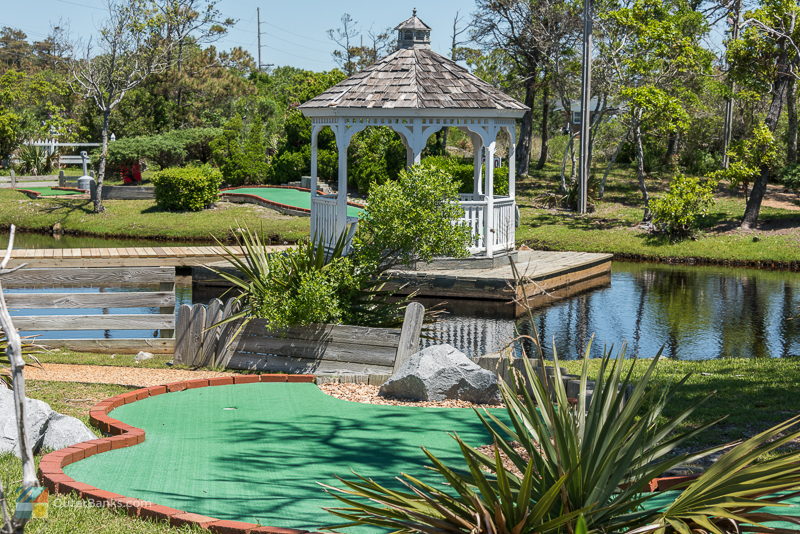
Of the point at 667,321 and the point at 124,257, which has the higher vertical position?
the point at 124,257

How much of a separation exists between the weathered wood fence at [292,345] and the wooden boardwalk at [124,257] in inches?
335

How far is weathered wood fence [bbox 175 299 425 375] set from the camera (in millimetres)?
9953

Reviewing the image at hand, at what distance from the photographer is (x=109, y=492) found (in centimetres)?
520

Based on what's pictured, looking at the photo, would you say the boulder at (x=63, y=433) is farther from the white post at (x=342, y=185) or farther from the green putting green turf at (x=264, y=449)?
the white post at (x=342, y=185)

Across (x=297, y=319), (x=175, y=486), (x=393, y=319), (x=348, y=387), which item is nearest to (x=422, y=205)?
(x=393, y=319)

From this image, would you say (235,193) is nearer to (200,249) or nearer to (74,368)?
(200,249)

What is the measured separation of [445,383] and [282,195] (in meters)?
22.5

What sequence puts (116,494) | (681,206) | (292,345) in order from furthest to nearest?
(681,206), (292,345), (116,494)

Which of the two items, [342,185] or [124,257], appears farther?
[124,257]

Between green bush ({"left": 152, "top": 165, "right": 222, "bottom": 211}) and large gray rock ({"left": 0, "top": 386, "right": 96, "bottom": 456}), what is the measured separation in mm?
22455

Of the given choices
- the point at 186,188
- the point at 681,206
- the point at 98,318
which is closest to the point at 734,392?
the point at 98,318

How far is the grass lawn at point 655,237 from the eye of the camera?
79.0ft

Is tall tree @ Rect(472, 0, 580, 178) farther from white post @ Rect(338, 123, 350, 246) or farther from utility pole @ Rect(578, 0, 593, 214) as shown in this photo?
white post @ Rect(338, 123, 350, 246)

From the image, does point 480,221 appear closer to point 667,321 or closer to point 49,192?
point 667,321
